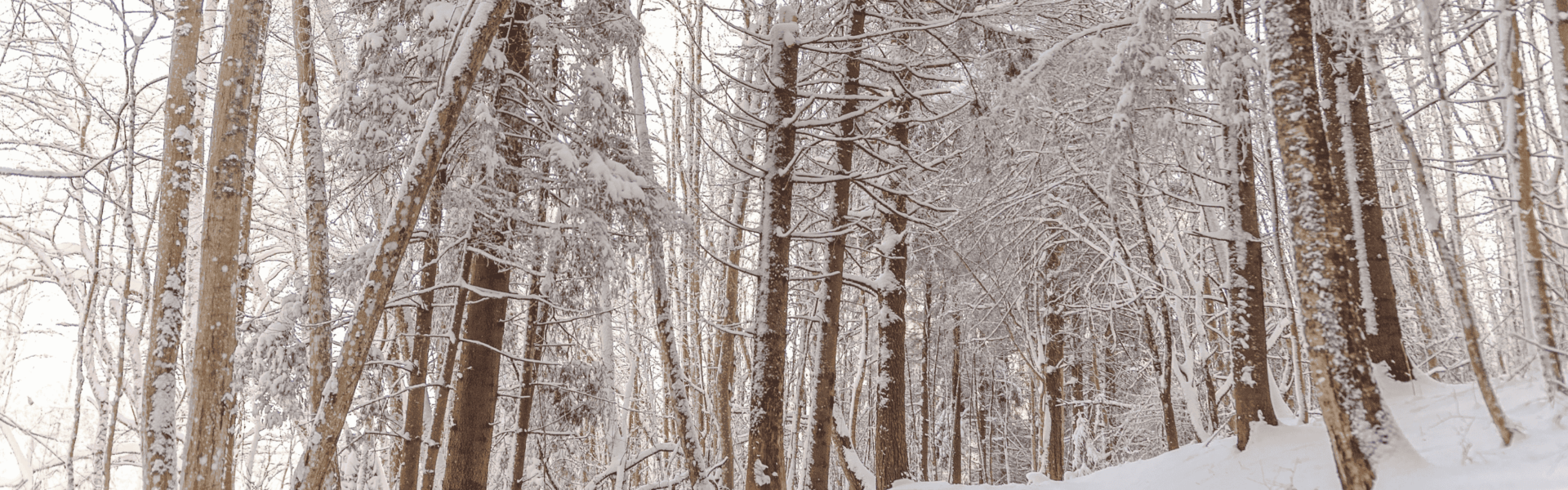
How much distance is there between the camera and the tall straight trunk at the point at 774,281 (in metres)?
7.26

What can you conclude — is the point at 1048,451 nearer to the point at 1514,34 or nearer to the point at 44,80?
the point at 1514,34

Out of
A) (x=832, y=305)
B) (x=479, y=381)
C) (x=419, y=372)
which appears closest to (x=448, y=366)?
(x=419, y=372)

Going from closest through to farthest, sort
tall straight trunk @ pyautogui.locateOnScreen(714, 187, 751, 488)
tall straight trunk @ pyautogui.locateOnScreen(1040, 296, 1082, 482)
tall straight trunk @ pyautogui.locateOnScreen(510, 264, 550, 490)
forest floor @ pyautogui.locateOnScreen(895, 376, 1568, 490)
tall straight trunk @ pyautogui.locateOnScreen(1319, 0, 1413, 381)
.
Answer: forest floor @ pyautogui.locateOnScreen(895, 376, 1568, 490) → tall straight trunk @ pyautogui.locateOnScreen(1319, 0, 1413, 381) → tall straight trunk @ pyautogui.locateOnScreen(510, 264, 550, 490) → tall straight trunk @ pyautogui.locateOnScreen(714, 187, 751, 488) → tall straight trunk @ pyautogui.locateOnScreen(1040, 296, 1082, 482)

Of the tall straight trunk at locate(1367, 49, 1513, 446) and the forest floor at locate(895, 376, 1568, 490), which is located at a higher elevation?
the tall straight trunk at locate(1367, 49, 1513, 446)

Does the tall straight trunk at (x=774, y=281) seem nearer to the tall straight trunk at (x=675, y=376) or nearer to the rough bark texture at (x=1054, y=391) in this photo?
the tall straight trunk at (x=675, y=376)

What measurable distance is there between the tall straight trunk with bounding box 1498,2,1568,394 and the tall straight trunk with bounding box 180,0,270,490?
820cm

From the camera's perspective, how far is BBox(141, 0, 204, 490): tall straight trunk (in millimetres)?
4910

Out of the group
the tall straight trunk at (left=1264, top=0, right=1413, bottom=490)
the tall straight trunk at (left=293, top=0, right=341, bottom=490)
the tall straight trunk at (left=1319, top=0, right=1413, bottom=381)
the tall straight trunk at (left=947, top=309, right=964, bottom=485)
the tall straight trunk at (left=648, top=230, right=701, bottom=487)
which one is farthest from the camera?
the tall straight trunk at (left=947, top=309, right=964, bottom=485)

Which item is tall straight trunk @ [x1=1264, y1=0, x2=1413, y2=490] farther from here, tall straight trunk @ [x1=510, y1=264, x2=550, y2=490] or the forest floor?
tall straight trunk @ [x1=510, y1=264, x2=550, y2=490]

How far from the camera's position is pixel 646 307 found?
15477 millimetres

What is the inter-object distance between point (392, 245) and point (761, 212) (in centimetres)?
369

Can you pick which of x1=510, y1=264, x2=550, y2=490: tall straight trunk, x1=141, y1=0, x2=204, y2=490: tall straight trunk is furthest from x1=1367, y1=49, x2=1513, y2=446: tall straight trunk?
x1=141, y1=0, x2=204, y2=490: tall straight trunk

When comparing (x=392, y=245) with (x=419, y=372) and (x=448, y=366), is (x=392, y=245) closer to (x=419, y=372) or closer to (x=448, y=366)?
(x=448, y=366)

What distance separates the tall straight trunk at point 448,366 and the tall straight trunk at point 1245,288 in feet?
24.7
